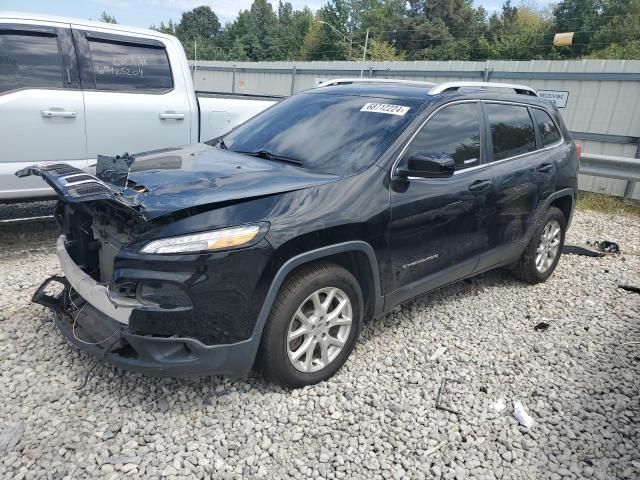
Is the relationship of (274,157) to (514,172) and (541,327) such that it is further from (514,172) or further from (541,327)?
(541,327)

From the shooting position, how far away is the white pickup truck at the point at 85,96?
4.51m

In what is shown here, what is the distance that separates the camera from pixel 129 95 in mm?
5160

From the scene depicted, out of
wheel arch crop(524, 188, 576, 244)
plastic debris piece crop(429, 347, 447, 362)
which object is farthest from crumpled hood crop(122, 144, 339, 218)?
wheel arch crop(524, 188, 576, 244)

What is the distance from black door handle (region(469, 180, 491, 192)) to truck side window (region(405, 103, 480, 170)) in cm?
15

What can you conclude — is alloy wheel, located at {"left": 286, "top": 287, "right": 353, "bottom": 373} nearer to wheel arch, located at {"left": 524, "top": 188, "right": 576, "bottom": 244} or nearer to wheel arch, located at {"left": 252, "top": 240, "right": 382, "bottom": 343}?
wheel arch, located at {"left": 252, "top": 240, "right": 382, "bottom": 343}

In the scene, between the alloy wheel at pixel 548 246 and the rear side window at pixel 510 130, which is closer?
the rear side window at pixel 510 130

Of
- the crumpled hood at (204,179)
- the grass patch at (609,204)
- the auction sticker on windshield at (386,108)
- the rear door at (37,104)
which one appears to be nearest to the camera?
the crumpled hood at (204,179)

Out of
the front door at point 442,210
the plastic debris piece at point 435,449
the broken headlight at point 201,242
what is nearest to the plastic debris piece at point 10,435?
the broken headlight at point 201,242

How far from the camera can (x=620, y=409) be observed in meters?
3.14

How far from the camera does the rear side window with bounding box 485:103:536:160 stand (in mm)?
4059

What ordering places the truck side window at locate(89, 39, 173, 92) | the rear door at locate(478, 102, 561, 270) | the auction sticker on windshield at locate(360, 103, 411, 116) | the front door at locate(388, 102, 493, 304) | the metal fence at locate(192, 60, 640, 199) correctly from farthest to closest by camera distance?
the metal fence at locate(192, 60, 640, 199), the truck side window at locate(89, 39, 173, 92), the rear door at locate(478, 102, 561, 270), the auction sticker on windshield at locate(360, 103, 411, 116), the front door at locate(388, 102, 493, 304)

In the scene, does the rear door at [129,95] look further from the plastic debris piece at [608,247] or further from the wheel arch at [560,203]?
the plastic debris piece at [608,247]

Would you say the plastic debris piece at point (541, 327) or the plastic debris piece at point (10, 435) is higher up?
the plastic debris piece at point (10, 435)

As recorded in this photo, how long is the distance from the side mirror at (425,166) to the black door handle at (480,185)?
56cm
